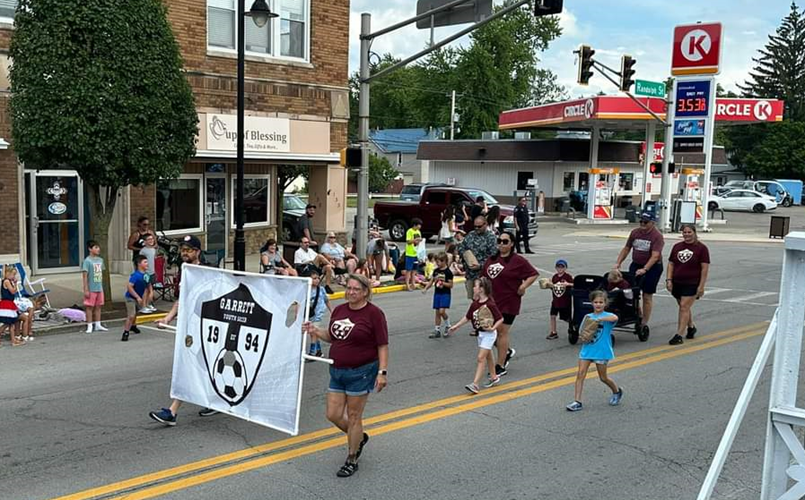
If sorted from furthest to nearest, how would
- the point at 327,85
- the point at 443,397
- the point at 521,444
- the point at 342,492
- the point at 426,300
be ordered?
1. the point at 327,85
2. the point at 426,300
3. the point at 443,397
4. the point at 521,444
5. the point at 342,492

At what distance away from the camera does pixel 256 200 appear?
22.4 metres

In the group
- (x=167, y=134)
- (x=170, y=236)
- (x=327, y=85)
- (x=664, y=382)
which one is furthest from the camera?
(x=327, y=85)

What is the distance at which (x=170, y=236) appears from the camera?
18.8 metres

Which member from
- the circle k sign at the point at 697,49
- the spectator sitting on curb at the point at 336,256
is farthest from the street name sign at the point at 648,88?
the spectator sitting on curb at the point at 336,256

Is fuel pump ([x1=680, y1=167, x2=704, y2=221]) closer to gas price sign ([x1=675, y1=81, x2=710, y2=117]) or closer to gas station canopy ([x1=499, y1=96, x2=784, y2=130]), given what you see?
Answer: gas station canopy ([x1=499, y1=96, x2=784, y2=130])

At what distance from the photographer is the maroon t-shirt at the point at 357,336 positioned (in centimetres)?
640

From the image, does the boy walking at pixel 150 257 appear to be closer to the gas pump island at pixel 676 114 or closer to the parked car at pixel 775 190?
the gas pump island at pixel 676 114

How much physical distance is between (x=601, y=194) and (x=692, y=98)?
7.90 metres

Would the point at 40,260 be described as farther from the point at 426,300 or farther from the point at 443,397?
the point at 443,397

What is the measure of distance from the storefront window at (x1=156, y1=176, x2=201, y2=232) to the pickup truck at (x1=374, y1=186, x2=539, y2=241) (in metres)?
9.52

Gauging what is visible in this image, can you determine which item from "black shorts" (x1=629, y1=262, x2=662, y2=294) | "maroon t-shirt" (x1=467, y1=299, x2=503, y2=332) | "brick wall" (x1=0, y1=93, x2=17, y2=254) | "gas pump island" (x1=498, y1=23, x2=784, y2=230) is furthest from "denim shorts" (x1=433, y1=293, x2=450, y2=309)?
"gas pump island" (x1=498, y1=23, x2=784, y2=230)

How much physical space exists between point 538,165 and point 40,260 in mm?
34570

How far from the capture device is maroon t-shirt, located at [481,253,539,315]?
9984 mm

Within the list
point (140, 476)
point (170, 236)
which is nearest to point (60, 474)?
point (140, 476)
